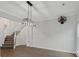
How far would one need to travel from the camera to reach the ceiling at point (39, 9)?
1.33 meters

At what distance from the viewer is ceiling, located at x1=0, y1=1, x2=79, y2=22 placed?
133 centimetres

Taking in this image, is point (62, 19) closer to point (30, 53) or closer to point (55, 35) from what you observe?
point (55, 35)

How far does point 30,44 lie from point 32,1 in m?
0.58

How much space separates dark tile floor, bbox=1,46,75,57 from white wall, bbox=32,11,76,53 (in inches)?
2.2

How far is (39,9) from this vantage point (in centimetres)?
139

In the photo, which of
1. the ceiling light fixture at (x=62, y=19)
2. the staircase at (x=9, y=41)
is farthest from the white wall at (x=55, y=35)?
the staircase at (x=9, y=41)

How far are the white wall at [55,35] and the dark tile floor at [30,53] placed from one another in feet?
0.18

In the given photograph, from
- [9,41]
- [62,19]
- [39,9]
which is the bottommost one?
[9,41]

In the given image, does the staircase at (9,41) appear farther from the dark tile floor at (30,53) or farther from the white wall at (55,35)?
the white wall at (55,35)

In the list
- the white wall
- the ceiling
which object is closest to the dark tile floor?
the white wall

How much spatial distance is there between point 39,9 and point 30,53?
1.99 ft

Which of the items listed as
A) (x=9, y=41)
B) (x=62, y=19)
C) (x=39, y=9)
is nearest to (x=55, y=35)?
(x=62, y=19)

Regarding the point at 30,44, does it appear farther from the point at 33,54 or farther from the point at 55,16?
the point at 55,16

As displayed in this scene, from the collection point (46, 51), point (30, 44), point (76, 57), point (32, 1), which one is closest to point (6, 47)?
point (30, 44)
